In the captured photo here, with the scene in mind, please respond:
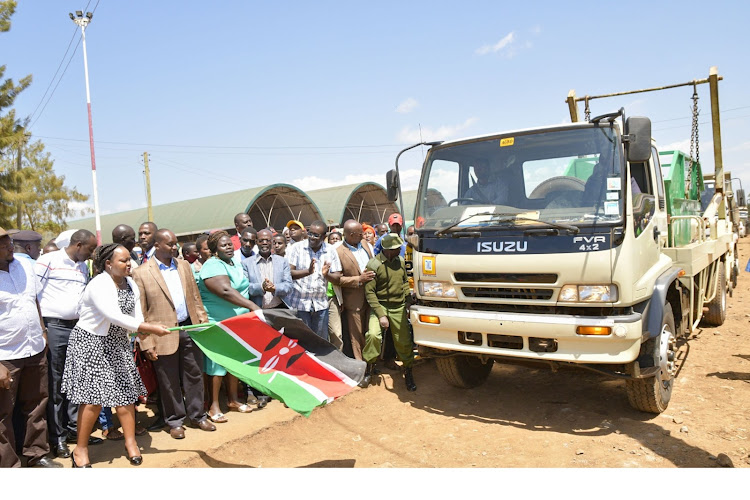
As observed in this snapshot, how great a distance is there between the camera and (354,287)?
240 inches

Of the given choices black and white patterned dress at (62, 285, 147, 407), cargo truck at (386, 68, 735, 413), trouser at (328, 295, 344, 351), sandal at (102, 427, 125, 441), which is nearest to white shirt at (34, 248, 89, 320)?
black and white patterned dress at (62, 285, 147, 407)

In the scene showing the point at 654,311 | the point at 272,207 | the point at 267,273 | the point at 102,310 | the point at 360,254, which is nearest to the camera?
the point at 102,310

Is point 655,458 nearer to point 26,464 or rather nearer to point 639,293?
point 639,293

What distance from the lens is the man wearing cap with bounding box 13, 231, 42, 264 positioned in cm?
518

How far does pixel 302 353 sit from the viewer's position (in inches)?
162

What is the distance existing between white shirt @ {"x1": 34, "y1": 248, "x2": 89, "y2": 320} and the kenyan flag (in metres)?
1.20

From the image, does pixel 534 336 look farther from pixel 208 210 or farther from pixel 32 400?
pixel 208 210

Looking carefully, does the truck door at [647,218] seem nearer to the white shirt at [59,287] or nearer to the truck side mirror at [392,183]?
the truck side mirror at [392,183]

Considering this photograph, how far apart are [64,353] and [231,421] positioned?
5.36ft

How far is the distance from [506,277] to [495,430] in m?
1.47

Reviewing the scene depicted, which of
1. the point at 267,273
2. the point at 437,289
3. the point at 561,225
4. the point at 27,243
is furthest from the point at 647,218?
the point at 27,243

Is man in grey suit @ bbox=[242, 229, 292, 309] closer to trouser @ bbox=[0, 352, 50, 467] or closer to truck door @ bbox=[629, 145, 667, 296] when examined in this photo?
trouser @ bbox=[0, 352, 50, 467]

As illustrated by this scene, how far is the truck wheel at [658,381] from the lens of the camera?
4531 mm

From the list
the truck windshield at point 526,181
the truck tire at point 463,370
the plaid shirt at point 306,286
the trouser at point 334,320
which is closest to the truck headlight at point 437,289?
the truck windshield at point 526,181
